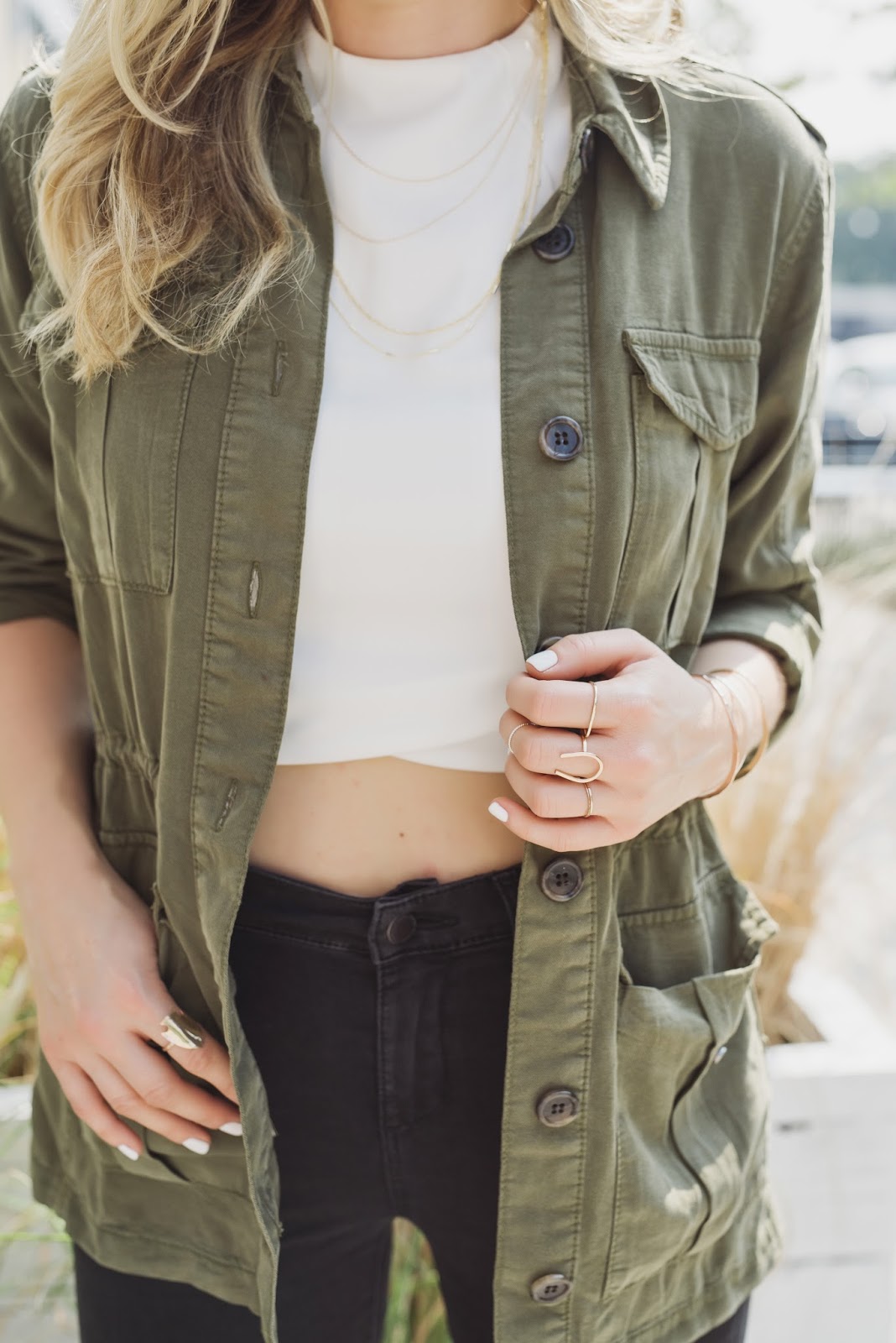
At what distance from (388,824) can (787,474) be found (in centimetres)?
55

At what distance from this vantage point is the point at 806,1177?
195cm

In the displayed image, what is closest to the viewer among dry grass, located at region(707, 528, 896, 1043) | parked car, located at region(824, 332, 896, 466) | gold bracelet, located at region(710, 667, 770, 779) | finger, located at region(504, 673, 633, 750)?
finger, located at region(504, 673, 633, 750)

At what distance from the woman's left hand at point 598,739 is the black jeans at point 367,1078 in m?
0.12

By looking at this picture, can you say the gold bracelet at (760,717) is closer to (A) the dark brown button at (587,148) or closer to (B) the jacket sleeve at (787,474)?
(B) the jacket sleeve at (787,474)

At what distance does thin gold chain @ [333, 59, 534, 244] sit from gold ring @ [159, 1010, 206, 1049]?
74 cm

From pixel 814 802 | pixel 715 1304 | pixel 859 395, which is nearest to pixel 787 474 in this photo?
pixel 715 1304

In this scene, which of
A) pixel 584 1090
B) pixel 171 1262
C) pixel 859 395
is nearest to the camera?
pixel 584 1090

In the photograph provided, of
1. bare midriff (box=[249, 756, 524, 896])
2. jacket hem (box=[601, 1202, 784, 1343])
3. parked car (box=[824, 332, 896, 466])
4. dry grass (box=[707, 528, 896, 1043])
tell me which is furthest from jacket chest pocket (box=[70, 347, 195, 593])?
parked car (box=[824, 332, 896, 466])

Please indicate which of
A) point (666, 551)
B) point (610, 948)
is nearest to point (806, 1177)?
point (610, 948)

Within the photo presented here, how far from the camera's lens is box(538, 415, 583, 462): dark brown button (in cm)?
105

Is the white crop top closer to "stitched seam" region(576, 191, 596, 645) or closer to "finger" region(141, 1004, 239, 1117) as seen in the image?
"stitched seam" region(576, 191, 596, 645)

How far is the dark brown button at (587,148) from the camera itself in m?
1.12

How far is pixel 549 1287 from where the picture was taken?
1.09 metres

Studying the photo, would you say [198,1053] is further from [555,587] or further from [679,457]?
[679,457]
